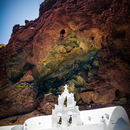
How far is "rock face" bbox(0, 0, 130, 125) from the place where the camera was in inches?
578

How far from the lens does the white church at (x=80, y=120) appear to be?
30.9 feet

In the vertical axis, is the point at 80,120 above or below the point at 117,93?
below

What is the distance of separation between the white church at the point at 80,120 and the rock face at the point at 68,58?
15.0 feet

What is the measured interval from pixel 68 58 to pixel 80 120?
7884 millimetres

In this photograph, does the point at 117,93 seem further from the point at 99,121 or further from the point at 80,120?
the point at 80,120

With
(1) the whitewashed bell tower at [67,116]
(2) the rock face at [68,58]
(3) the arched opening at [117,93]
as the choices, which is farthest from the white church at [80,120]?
(3) the arched opening at [117,93]

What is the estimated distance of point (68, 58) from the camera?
54.7ft

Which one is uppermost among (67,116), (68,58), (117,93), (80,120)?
(68,58)

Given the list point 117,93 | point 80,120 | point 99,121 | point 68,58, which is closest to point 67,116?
point 80,120

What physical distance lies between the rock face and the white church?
15.0 feet

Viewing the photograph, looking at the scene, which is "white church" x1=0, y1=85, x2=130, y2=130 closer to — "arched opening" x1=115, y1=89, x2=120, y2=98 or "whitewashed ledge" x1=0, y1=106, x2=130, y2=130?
"whitewashed ledge" x1=0, y1=106, x2=130, y2=130

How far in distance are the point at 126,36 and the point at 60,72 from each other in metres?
8.20

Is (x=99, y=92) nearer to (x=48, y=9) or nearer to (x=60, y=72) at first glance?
(x=60, y=72)

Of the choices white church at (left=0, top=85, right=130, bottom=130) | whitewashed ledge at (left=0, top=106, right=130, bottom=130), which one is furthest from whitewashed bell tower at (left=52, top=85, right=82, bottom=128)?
whitewashed ledge at (left=0, top=106, right=130, bottom=130)
